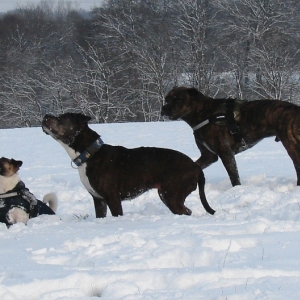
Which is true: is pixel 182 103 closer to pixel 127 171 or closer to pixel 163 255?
pixel 127 171

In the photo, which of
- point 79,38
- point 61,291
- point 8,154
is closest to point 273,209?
point 61,291

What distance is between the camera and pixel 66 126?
20.7 feet

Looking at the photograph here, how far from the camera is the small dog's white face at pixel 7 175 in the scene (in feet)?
21.2

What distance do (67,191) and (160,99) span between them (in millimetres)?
31371

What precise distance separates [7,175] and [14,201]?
0.43 m

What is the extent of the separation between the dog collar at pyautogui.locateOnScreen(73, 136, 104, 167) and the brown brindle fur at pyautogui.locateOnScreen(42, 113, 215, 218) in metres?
0.04

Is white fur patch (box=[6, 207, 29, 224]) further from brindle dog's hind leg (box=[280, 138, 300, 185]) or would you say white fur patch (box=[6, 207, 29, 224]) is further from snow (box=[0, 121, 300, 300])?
brindle dog's hind leg (box=[280, 138, 300, 185])

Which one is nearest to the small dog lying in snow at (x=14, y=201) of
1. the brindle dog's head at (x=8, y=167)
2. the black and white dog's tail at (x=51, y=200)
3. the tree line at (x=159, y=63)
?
the brindle dog's head at (x=8, y=167)

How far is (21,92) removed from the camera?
4272 centimetres

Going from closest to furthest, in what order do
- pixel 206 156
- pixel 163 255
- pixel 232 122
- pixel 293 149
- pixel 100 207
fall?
1. pixel 163 255
2. pixel 100 207
3. pixel 293 149
4. pixel 232 122
5. pixel 206 156

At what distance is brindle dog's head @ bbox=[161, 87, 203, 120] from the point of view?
8062 mm

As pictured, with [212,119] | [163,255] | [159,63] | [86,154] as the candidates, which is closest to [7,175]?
[86,154]

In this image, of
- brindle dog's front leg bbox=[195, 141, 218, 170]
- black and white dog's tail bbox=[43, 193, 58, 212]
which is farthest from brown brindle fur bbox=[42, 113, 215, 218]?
brindle dog's front leg bbox=[195, 141, 218, 170]

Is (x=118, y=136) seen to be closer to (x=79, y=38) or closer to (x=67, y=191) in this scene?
(x=67, y=191)
